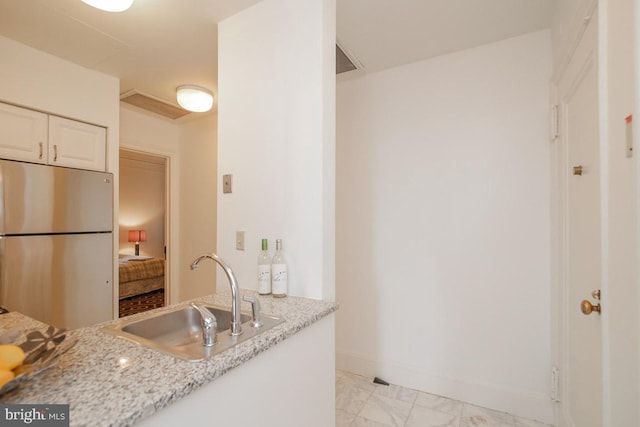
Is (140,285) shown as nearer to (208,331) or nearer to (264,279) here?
(264,279)

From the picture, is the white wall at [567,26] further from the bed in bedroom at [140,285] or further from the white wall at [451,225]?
the bed in bedroom at [140,285]

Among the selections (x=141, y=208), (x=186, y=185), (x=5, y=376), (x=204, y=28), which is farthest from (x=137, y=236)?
(x=5, y=376)

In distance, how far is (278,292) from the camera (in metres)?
1.33

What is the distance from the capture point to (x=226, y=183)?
1.63 m

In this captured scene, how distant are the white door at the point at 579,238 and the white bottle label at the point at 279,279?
1214 millimetres

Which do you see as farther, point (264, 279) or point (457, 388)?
point (457, 388)

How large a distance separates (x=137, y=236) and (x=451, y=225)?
6179 mm

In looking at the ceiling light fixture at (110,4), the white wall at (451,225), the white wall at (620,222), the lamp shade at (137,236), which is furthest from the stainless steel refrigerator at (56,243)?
the lamp shade at (137,236)

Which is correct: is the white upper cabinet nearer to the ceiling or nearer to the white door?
the ceiling

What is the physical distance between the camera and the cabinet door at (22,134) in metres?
1.84

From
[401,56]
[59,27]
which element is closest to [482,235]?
[401,56]

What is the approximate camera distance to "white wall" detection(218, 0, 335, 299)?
1349mm

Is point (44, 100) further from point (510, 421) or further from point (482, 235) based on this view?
point (510, 421)

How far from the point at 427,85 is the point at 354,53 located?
0.59m
